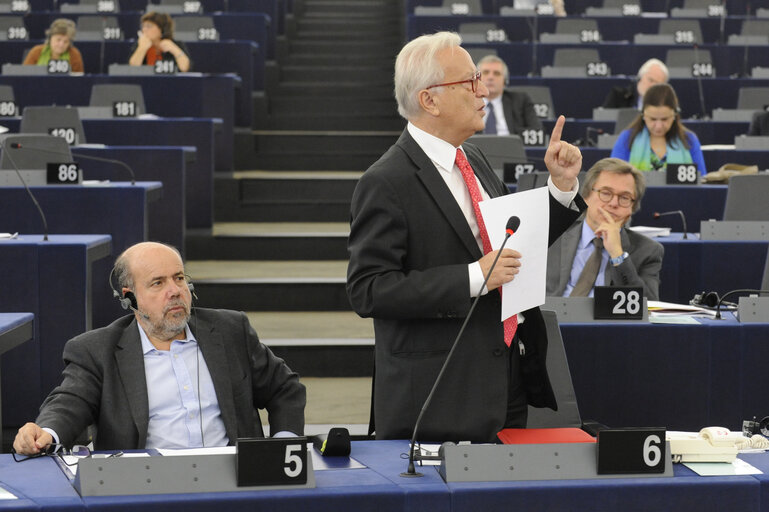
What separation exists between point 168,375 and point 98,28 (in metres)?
7.66

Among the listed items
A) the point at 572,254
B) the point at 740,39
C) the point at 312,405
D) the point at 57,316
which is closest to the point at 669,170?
the point at 572,254

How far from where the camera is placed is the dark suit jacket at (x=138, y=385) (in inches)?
96.8

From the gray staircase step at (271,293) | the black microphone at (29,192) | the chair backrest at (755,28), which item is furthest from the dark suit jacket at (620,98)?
the black microphone at (29,192)

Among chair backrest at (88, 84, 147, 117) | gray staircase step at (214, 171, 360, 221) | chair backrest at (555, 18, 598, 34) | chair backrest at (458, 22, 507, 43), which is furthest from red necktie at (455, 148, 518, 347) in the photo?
chair backrest at (555, 18, 598, 34)

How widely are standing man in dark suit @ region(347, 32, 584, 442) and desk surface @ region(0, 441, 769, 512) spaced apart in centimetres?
26

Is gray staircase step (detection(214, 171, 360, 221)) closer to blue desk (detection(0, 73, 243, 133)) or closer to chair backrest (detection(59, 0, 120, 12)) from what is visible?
blue desk (detection(0, 73, 243, 133))

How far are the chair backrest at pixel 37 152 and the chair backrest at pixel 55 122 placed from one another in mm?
546

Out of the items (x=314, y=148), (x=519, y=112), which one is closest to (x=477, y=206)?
(x=519, y=112)

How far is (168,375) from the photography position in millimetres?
2576

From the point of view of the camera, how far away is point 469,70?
7.11 feet

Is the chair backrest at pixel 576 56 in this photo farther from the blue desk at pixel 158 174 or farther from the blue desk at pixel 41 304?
the blue desk at pixel 41 304

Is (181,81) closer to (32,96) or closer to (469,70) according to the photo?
(32,96)

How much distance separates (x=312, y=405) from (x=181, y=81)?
152 inches

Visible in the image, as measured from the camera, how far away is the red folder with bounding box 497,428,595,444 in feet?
7.01
